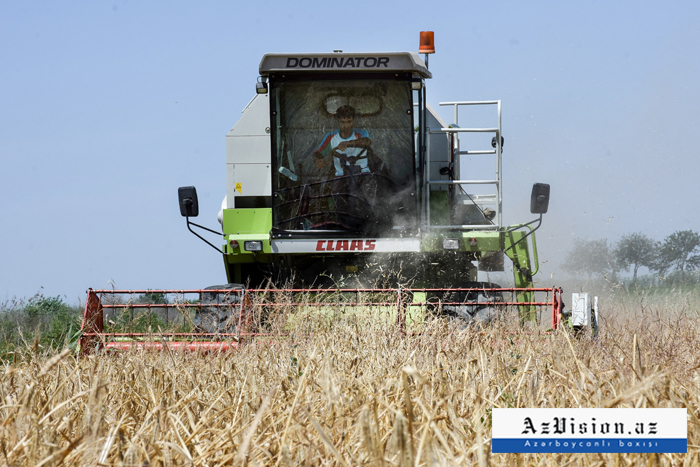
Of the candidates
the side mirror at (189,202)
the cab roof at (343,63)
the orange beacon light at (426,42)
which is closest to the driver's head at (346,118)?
the cab roof at (343,63)

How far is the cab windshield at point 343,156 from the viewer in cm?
628

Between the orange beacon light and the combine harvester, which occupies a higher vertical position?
the orange beacon light

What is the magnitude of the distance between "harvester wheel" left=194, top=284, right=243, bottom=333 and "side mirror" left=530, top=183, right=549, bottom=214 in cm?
247

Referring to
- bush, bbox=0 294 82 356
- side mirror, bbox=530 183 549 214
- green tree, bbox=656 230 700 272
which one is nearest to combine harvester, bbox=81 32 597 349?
side mirror, bbox=530 183 549 214

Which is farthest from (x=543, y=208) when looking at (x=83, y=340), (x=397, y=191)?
(x=83, y=340)

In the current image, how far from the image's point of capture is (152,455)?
1809 mm

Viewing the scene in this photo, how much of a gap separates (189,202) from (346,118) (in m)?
1.52

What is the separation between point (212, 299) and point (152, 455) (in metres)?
4.11

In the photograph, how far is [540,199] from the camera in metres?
6.13

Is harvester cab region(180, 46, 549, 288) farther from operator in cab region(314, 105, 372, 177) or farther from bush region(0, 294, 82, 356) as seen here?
bush region(0, 294, 82, 356)

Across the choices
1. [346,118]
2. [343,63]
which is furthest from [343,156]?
[343,63]

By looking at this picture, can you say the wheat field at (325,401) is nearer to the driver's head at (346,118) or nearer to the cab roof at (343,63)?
the driver's head at (346,118)

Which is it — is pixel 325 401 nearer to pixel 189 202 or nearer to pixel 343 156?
pixel 343 156

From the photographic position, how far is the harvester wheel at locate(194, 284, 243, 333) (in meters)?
5.58
